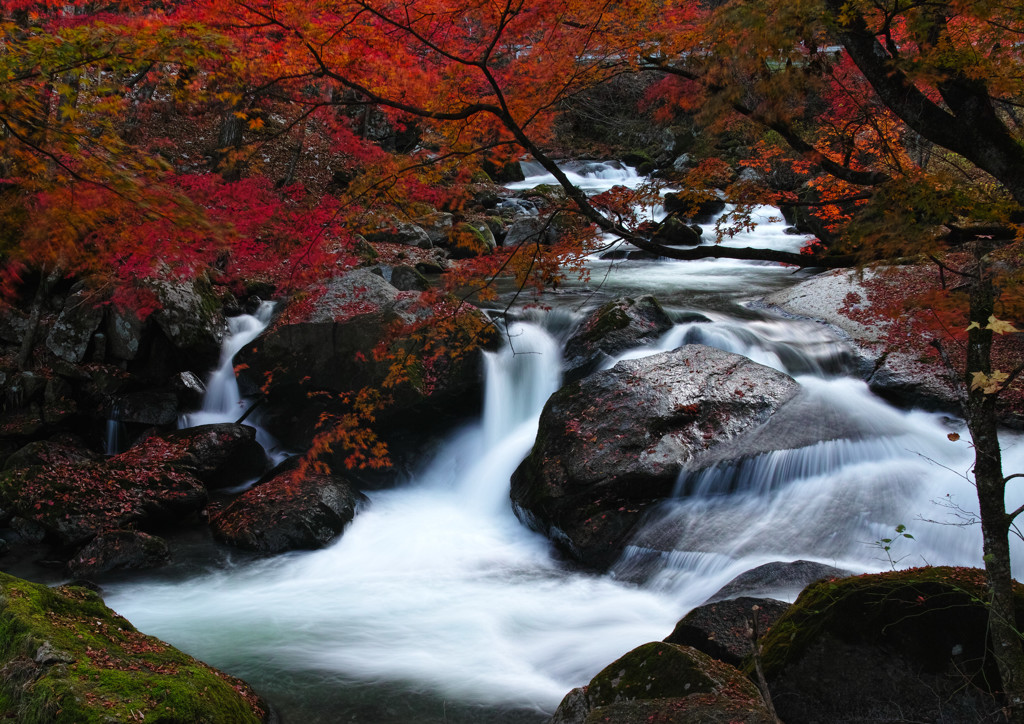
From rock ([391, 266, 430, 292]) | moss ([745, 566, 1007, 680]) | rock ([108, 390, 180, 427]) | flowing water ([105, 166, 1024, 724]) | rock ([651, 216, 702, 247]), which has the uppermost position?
rock ([651, 216, 702, 247])

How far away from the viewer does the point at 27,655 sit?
310cm

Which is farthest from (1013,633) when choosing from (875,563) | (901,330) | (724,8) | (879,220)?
(901,330)

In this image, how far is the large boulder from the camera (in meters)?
9.48

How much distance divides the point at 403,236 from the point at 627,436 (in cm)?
1135

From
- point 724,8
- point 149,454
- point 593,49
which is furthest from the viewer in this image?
point 149,454

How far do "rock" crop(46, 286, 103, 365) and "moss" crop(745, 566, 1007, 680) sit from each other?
1047 cm

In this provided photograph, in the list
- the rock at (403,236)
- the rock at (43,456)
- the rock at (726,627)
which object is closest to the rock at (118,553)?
the rock at (43,456)

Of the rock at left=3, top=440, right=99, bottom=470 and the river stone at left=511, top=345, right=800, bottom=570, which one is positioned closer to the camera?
the river stone at left=511, top=345, right=800, bottom=570

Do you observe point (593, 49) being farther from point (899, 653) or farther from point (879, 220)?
point (899, 653)

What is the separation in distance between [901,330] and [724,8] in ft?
20.8

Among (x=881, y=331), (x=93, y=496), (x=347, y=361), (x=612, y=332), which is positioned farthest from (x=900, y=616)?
(x=93, y=496)

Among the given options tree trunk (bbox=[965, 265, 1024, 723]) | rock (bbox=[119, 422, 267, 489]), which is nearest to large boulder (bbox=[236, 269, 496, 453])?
rock (bbox=[119, 422, 267, 489])

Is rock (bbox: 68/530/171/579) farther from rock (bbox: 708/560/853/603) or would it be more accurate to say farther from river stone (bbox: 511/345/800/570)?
rock (bbox: 708/560/853/603)

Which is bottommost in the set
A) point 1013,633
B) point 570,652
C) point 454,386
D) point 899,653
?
point 570,652
